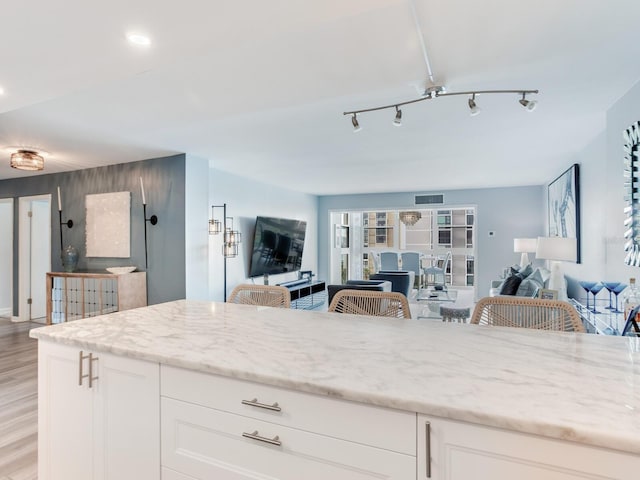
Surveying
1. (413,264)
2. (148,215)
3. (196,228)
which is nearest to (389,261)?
(413,264)

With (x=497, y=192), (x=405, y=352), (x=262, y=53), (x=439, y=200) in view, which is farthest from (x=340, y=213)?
(x=405, y=352)

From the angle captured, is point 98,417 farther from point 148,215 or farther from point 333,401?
point 148,215

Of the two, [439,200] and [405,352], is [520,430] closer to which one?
[405,352]

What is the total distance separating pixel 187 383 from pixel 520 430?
38.2 inches

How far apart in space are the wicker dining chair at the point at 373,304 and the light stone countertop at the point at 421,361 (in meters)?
0.23

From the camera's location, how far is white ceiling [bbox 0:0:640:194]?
1.46 metres

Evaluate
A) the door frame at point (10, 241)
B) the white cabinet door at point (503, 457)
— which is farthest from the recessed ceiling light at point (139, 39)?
the door frame at point (10, 241)

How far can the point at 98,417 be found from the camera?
1.39m

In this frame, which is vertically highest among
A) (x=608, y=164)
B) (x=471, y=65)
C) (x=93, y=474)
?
(x=471, y=65)

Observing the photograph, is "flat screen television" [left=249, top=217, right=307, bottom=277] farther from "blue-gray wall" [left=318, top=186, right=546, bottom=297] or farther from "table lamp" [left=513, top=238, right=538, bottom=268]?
"table lamp" [left=513, top=238, right=538, bottom=268]

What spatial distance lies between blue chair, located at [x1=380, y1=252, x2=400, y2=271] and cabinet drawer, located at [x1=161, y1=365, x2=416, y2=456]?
25.9ft

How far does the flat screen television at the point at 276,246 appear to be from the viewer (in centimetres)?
618

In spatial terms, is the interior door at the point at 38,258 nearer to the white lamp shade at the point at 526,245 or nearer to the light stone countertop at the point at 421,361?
the light stone countertop at the point at 421,361

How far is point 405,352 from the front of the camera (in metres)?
1.23
